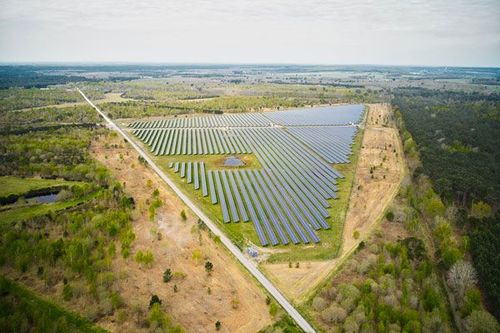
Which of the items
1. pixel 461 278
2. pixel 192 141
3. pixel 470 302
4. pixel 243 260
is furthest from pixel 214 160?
pixel 470 302

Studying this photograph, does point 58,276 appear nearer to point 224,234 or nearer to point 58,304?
point 58,304

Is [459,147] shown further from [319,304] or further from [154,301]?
[154,301]

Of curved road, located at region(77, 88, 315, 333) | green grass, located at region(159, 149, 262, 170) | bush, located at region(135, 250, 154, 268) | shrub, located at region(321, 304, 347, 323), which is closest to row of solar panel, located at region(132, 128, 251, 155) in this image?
green grass, located at region(159, 149, 262, 170)

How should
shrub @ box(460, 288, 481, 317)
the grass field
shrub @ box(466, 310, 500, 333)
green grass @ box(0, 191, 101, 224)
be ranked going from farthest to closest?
green grass @ box(0, 191, 101, 224)
the grass field
shrub @ box(460, 288, 481, 317)
shrub @ box(466, 310, 500, 333)

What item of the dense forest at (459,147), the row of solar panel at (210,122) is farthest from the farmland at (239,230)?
the row of solar panel at (210,122)

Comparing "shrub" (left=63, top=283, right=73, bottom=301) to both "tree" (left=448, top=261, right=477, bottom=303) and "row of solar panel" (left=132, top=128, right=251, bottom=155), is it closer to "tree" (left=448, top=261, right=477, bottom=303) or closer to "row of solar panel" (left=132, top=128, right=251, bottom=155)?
"tree" (left=448, top=261, right=477, bottom=303)

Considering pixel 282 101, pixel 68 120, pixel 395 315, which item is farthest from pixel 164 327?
pixel 282 101
